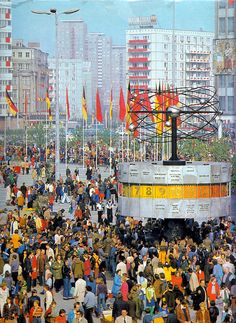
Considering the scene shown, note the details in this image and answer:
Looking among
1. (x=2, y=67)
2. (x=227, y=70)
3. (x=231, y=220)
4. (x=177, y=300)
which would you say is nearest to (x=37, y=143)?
(x=227, y=70)

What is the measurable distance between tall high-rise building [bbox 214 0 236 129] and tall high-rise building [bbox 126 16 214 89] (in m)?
46.4

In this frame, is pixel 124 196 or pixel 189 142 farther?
pixel 189 142

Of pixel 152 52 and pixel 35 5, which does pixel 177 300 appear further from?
pixel 35 5

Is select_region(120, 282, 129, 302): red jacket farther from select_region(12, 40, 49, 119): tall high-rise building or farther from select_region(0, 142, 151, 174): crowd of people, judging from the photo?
select_region(12, 40, 49, 119): tall high-rise building

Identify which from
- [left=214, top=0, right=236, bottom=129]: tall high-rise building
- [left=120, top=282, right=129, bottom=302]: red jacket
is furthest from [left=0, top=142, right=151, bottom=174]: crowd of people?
[left=120, top=282, right=129, bottom=302]: red jacket

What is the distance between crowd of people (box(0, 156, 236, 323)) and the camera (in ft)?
65.1

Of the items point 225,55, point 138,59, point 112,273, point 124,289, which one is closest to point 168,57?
point 138,59

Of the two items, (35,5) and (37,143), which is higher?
(35,5)

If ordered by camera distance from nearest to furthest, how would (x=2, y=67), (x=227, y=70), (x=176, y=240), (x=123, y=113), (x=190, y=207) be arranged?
(x=176, y=240)
(x=190, y=207)
(x=123, y=113)
(x=227, y=70)
(x=2, y=67)

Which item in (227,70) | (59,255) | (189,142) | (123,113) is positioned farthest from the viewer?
(227,70)

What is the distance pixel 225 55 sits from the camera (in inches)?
4277

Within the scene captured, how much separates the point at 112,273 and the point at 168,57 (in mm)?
140833

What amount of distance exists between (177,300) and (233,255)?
5.91 m

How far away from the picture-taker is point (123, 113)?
60.2 m
